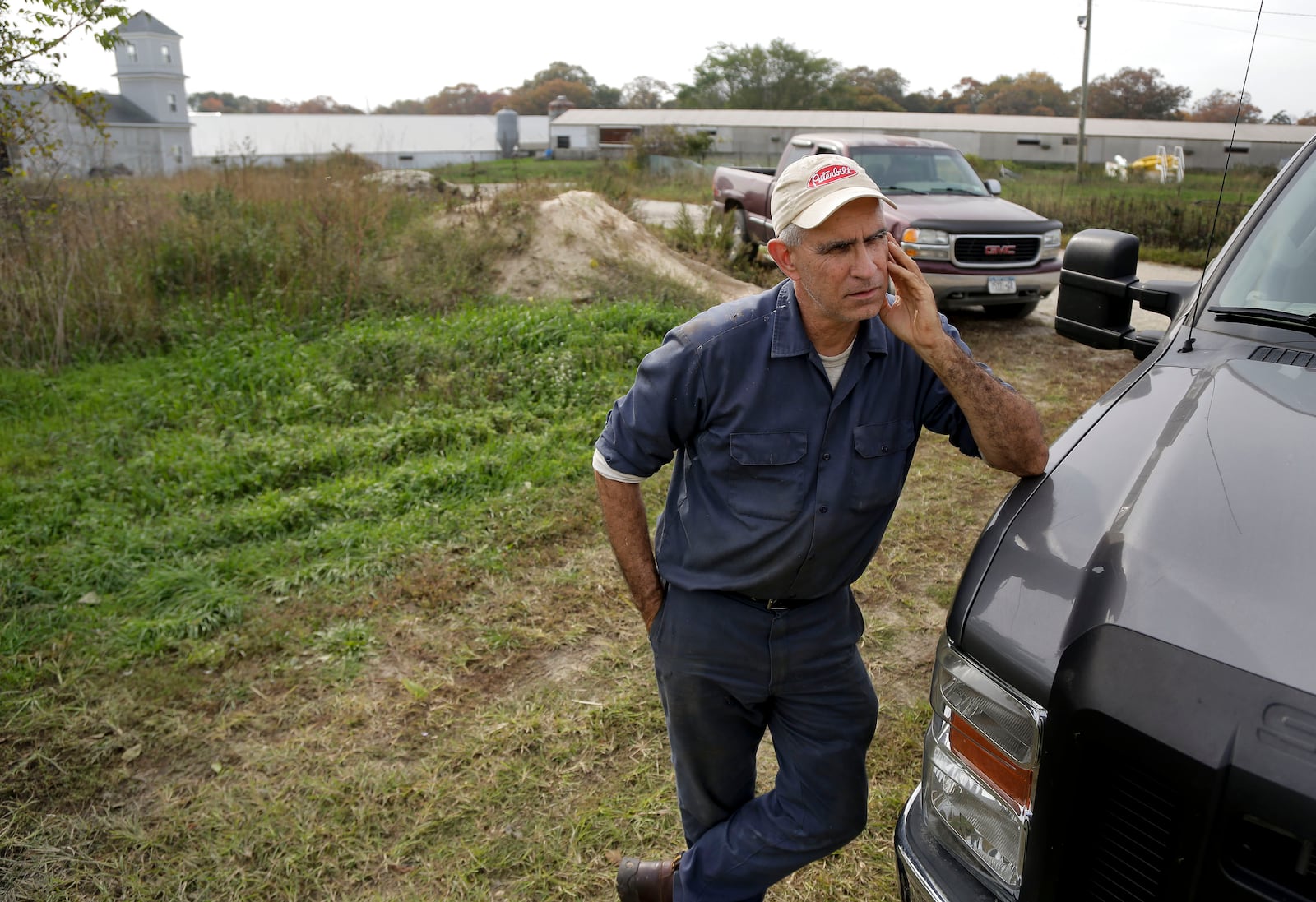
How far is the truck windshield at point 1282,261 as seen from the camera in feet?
8.38

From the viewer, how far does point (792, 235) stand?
219 cm

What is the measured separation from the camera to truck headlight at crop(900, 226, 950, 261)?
9.32 meters

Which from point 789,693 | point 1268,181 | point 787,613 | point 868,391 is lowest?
point 789,693

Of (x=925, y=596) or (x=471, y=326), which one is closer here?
(x=925, y=596)

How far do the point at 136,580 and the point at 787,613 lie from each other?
375 centimetres

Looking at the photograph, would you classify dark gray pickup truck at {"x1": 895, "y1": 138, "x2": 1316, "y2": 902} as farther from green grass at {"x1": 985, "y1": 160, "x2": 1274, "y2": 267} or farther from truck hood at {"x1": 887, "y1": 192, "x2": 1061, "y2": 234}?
green grass at {"x1": 985, "y1": 160, "x2": 1274, "y2": 267}

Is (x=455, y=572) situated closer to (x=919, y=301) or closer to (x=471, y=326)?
(x=919, y=301)

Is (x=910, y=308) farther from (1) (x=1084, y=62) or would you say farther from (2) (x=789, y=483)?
(1) (x=1084, y=62)

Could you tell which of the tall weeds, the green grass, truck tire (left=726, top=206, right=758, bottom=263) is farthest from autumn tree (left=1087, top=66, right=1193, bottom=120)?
the tall weeds

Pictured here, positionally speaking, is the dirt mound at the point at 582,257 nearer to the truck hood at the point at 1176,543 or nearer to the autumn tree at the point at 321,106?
the truck hood at the point at 1176,543

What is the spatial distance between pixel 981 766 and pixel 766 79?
8063 centimetres

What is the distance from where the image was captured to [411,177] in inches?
699

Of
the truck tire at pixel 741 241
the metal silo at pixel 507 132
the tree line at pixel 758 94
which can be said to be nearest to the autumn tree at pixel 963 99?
the tree line at pixel 758 94

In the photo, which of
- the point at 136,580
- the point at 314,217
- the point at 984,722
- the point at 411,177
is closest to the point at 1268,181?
the point at 984,722
